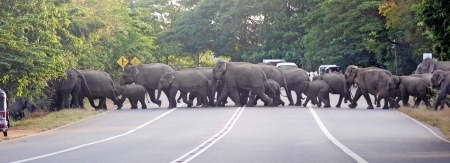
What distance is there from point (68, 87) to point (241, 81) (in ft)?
25.8

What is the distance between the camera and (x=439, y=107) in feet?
114

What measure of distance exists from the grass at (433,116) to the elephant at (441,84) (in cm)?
52

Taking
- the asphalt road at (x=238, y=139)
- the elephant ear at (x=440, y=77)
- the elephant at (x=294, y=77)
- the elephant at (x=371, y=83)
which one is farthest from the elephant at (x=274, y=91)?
the elephant ear at (x=440, y=77)

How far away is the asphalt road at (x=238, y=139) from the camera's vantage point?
1706 centimetres

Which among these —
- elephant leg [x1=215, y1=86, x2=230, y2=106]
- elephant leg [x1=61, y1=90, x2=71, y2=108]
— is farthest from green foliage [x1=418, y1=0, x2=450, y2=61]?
elephant leg [x1=61, y1=90, x2=71, y2=108]

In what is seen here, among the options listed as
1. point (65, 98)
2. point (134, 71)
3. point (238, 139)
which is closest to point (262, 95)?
point (134, 71)

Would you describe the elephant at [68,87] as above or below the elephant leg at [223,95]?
above

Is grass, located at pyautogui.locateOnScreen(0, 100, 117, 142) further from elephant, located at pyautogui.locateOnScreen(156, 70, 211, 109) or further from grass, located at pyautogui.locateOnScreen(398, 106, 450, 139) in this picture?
grass, located at pyautogui.locateOnScreen(398, 106, 450, 139)

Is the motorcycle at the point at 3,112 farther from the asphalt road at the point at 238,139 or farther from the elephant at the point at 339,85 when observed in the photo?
the elephant at the point at 339,85

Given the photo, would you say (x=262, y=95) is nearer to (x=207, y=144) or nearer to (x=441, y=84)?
(x=441, y=84)

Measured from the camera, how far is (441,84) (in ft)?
105

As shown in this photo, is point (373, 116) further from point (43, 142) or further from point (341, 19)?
point (341, 19)

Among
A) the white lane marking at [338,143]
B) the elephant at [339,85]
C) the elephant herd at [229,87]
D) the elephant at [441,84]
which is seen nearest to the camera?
the white lane marking at [338,143]

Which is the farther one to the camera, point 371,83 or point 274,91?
point 274,91
